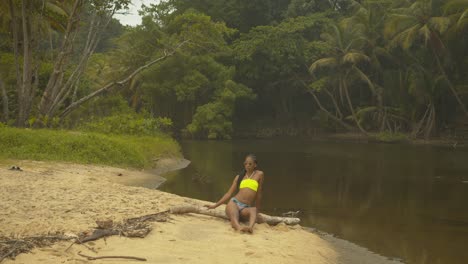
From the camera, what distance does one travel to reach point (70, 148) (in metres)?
16.2

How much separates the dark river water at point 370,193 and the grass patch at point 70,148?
1524mm

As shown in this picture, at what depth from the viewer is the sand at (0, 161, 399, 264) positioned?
6.14m

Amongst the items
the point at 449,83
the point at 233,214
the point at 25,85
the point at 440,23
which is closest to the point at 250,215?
the point at 233,214

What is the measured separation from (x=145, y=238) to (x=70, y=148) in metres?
10.2

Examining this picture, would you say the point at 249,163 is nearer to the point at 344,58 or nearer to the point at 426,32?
the point at 426,32

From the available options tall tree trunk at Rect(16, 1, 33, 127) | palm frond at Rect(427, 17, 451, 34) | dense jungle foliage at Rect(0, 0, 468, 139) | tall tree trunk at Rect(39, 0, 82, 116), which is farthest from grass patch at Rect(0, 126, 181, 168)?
palm frond at Rect(427, 17, 451, 34)

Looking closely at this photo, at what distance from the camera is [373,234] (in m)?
9.79

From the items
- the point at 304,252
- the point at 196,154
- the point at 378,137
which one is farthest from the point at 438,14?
the point at 304,252

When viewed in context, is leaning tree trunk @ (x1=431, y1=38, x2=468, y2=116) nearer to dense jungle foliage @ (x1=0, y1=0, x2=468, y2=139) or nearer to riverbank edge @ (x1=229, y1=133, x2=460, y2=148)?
dense jungle foliage @ (x1=0, y1=0, x2=468, y2=139)

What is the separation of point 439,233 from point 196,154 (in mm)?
17632

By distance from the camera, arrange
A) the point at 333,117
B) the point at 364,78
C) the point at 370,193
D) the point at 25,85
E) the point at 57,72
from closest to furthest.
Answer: the point at 370,193 → the point at 25,85 → the point at 57,72 → the point at 364,78 → the point at 333,117

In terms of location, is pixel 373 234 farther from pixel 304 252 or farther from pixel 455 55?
pixel 455 55

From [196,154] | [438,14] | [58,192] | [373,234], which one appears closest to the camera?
[58,192]

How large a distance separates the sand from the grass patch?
434 cm
